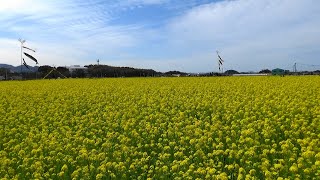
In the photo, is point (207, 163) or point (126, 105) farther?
point (126, 105)

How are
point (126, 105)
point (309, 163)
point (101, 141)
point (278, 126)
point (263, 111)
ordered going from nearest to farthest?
point (309, 163), point (101, 141), point (278, 126), point (263, 111), point (126, 105)

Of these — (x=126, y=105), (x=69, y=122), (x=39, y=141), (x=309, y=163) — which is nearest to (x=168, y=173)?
(x=309, y=163)

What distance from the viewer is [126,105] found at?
18734 mm

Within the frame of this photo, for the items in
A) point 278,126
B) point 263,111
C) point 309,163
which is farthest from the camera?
point 263,111

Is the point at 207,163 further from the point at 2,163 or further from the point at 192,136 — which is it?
the point at 2,163

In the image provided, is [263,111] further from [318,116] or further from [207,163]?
[207,163]

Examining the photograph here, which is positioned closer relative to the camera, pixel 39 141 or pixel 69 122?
pixel 39 141

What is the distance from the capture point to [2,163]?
30.9 feet

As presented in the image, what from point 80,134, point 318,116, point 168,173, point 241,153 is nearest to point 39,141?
point 80,134

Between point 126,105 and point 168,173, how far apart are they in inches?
420

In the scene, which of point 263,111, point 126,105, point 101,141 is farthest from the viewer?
point 126,105

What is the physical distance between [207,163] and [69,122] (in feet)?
25.2

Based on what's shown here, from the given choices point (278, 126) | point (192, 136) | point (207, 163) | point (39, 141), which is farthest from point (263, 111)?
point (39, 141)

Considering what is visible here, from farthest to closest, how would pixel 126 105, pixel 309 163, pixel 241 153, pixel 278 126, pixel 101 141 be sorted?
pixel 126 105, pixel 278 126, pixel 101 141, pixel 241 153, pixel 309 163
